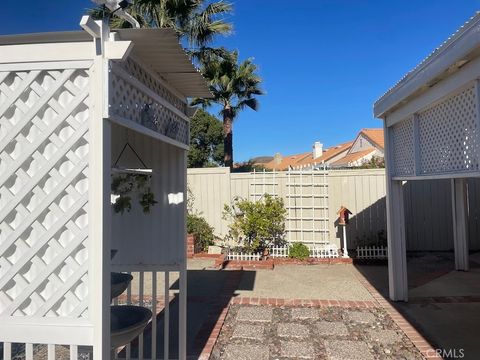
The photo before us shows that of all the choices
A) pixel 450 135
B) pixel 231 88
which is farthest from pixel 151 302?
pixel 231 88

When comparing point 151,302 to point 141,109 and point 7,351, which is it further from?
point 141,109

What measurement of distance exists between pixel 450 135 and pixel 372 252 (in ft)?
17.6

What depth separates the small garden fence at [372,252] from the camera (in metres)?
8.19

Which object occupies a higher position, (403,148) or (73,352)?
(403,148)

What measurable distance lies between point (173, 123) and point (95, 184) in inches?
52.9

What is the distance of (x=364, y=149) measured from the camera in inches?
963

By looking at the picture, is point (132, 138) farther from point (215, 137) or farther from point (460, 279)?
point (215, 137)

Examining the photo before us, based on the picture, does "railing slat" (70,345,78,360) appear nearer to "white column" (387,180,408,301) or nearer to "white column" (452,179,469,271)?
"white column" (387,180,408,301)

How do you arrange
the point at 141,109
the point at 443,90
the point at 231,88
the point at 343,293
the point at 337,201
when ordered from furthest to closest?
the point at 231,88 → the point at 337,201 → the point at 343,293 → the point at 443,90 → the point at 141,109

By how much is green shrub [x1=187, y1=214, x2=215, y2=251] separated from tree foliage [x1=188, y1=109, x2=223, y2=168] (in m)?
15.3

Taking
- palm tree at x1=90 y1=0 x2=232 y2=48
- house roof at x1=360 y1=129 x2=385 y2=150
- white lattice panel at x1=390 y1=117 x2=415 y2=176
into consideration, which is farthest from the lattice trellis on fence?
house roof at x1=360 y1=129 x2=385 y2=150

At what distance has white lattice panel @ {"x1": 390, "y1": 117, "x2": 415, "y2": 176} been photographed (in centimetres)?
470

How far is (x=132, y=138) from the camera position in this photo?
353 cm

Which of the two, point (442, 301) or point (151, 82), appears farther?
point (442, 301)
